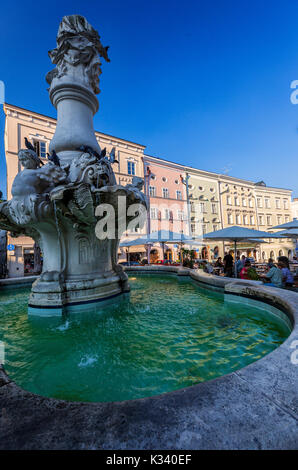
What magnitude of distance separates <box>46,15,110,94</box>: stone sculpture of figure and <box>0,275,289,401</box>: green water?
628cm

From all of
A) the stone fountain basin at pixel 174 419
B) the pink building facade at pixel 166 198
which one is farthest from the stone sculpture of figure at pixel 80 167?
the pink building facade at pixel 166 198

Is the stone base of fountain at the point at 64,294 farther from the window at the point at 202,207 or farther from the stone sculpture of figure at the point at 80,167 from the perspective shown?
the window at the point at 202,207

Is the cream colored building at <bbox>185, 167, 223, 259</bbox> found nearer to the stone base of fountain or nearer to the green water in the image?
the stone base of fountain

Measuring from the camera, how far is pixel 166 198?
1078 inches

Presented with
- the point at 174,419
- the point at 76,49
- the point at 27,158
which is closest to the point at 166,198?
the point at 76,49

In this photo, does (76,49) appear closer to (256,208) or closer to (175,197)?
(175,197)

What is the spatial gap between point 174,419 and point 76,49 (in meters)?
7.95

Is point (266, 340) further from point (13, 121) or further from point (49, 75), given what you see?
point (13, 121)

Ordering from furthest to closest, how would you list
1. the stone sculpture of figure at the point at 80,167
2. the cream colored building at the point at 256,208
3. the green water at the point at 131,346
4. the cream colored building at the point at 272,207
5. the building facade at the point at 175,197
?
the cream colored building at the point at 272,207 → the cream colored building at the point at 256,208 → the building facade at the point at 175,197 → the stone sculpture of figure at the point at 80,167 → the green water at the point at 131,346

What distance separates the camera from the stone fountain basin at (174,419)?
882 millimetres

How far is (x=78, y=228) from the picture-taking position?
484cm

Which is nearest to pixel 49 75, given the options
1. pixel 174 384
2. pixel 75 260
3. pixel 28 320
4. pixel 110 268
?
pixel 75 260

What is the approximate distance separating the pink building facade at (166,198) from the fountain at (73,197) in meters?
19.0

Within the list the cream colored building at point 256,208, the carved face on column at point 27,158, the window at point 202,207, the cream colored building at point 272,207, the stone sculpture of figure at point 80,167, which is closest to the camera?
the stone sculpture of figure at point 80,167
